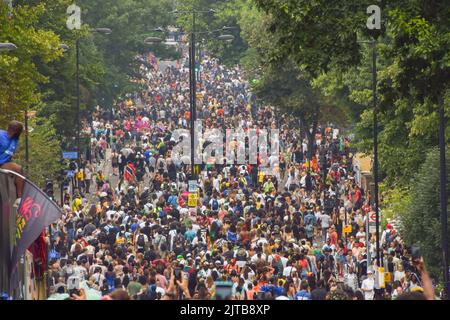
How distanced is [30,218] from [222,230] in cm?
2634

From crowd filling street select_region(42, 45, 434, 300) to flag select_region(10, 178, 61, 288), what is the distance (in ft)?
1.77

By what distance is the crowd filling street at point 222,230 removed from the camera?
28.4m

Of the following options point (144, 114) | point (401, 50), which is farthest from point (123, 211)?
point (144, 114)

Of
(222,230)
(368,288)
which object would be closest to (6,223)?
(368,288)

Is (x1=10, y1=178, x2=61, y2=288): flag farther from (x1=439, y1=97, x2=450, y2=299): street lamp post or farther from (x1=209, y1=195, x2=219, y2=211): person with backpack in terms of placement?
(x1=209, y1=195, x2=219, y2=211): person with backpack

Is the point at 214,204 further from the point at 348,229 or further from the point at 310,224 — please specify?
the point at 348,229

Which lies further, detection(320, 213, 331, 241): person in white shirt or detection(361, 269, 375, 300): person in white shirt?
detection(320, 213, 331, 241): person in white shirt

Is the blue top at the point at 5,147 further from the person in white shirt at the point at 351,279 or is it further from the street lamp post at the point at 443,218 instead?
the person in white shirt at the point at 351,279

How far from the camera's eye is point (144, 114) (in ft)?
300

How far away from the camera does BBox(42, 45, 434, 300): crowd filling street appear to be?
93.1 ft

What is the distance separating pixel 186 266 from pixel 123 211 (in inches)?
518

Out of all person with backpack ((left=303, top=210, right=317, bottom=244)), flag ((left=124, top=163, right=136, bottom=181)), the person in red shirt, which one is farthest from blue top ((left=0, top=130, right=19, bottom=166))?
flag ((left=124, top=163, right=136, bottom=181))

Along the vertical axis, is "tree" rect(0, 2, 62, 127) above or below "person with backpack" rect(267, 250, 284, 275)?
above
